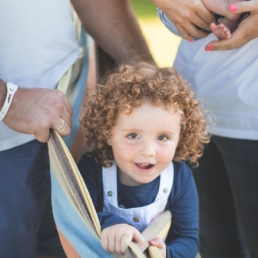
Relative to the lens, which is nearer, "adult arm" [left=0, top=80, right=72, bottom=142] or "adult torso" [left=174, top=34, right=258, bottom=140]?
"adult arm" [left=0, top=80, right=72, bottom=142]

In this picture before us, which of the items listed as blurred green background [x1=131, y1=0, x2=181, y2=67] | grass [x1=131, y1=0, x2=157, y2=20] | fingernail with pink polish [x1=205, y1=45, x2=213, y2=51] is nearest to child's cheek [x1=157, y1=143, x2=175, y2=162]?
fingernail with pink polish [x1=205, y1=45, x2=213, y2=51]

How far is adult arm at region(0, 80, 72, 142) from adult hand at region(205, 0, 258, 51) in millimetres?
530

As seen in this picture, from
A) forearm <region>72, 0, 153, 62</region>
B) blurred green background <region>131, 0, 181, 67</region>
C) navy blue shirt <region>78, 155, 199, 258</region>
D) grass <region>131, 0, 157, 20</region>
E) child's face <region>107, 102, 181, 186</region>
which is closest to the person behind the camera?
child's face <region>107, 102, 181, 186</region>

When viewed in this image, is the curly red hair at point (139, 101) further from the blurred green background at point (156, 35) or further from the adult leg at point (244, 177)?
the blurred green background at point (156, 35)

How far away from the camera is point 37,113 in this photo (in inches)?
61.4

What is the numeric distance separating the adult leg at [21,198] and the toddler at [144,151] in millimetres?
248

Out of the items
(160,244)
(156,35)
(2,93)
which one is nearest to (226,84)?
(160,244)

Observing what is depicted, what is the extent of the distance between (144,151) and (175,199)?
254 millimetres

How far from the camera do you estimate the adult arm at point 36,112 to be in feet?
5.08

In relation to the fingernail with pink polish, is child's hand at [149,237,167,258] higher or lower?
lower

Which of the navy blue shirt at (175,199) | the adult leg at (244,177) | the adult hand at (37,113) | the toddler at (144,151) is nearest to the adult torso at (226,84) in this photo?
the adult leg at (244,177)

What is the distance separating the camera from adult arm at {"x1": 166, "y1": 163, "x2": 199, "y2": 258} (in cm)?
157

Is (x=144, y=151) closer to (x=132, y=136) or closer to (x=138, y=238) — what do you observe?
(x=132, y=136)

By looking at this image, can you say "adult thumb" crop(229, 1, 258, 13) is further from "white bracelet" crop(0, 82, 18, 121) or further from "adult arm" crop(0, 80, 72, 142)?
"white bracelet" crop(0, 82, 18, 121)
